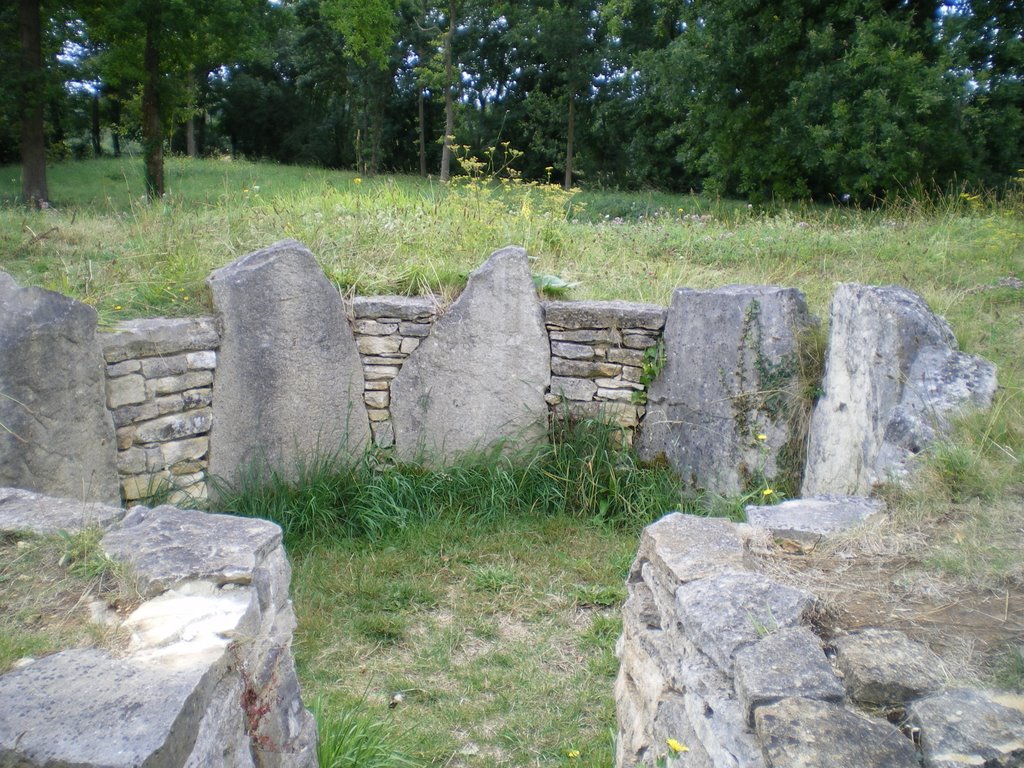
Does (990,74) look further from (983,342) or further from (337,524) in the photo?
(337,524)

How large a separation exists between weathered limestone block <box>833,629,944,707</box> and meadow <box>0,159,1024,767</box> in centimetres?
11

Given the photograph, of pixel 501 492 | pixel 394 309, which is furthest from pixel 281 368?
pixel 501 492

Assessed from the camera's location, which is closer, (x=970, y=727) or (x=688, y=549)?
(x=970, y=727)

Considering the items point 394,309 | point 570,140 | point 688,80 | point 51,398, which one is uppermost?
point 688,80

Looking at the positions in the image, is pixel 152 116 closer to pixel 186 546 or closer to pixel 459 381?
pixel 459 381

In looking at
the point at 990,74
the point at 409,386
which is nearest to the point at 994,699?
the point at 409,386

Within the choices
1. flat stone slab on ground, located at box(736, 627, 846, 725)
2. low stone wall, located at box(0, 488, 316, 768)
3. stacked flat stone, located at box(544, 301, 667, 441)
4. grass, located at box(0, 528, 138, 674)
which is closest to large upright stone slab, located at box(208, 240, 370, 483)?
stacked flat stone, located at box(544, 301, 667, 441)

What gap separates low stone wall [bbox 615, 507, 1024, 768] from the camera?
1606mm

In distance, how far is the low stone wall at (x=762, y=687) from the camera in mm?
1606

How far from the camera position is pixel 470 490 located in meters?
4.59

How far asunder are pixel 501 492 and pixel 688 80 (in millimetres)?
9991

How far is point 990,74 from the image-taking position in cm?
1016

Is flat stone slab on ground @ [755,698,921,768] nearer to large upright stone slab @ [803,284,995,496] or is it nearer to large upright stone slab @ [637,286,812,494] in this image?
large upright stone slab @ [803,284,995,496]

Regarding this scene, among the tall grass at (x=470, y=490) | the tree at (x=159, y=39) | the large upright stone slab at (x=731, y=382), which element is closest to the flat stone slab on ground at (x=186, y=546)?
the tall grass at (x=470, y=490)
